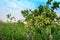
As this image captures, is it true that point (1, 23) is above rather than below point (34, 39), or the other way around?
above

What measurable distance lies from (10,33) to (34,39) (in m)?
1.14

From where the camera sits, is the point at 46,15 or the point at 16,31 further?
the point at 16,31

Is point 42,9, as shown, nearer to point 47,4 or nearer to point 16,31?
point 47,4

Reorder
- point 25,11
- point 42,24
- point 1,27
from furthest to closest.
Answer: point 1,27, point 25,11, point 42,24

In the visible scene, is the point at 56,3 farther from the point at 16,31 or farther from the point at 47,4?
the point at 16,31

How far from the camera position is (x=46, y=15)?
38.8ft

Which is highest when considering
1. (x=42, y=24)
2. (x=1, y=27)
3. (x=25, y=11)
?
(x=1, y=27)

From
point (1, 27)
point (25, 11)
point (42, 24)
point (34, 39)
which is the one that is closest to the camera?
point (42, 24)

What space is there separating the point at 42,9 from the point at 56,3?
53cm

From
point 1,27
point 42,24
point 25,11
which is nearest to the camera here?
point 42,24

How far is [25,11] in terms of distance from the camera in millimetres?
12539

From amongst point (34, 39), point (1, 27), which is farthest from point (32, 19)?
point (1, 27)

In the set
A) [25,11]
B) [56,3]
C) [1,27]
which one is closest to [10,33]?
[1,27]

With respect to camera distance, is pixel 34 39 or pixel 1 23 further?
pixel 1 23
